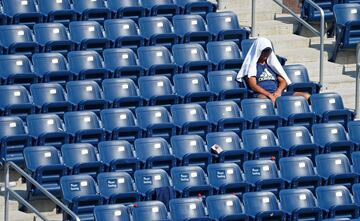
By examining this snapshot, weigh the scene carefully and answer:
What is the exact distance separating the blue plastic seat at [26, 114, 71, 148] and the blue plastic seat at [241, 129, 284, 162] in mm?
1916

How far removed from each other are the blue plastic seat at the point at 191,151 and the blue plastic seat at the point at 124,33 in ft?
6.17

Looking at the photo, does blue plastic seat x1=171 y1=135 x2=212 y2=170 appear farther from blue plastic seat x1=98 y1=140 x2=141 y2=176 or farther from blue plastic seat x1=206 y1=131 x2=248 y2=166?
blue plastic seat x1=98 y1=140 x2=141 y2=176

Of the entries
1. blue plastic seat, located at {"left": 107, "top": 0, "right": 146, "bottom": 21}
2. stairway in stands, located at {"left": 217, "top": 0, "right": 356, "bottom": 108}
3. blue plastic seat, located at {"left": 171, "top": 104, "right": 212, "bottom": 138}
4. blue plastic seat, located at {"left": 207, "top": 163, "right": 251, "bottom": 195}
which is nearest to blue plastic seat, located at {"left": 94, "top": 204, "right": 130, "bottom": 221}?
blue plastic seat, located at {"left": 207, "top": 163, "right": 251, "bottom": 195}

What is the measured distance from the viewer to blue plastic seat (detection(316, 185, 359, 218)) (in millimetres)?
16406

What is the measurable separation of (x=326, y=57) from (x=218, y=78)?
Answer: 2.14m

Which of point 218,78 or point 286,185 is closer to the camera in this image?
point 286,185

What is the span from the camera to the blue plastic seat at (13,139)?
16.5 m

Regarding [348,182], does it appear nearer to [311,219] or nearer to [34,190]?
[311,219]

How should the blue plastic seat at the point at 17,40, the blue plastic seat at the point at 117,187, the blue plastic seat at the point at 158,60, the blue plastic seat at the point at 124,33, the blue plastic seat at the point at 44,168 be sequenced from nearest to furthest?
the blue plastic seat at the point at 117,187 → the blue plastic seat at the point at 44,168 → the blue plastic seat at the point at 17,40 → the blue plastic seat at the point at 158,60 → the blue plastic seat at the point at 124,33

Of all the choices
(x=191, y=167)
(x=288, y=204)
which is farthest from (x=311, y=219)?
(x=191, y=167)

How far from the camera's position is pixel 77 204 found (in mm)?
15750

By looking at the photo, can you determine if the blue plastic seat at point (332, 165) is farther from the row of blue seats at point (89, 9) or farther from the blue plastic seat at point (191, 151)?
the row of blue seats at point (89, 9)

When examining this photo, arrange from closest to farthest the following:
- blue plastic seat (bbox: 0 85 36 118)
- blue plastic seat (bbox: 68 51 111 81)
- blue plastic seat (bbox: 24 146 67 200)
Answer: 1. blue plastic seat (bbox: 24 146 67 200)
2. blue plastic seat (bbox: 0 85 36 118)
3. blue plastic seat (bbox: 68 51 111 81)

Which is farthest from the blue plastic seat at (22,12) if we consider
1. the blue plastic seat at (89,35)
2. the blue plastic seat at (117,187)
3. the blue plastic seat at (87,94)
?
the blue plastic seat at (117,187)
